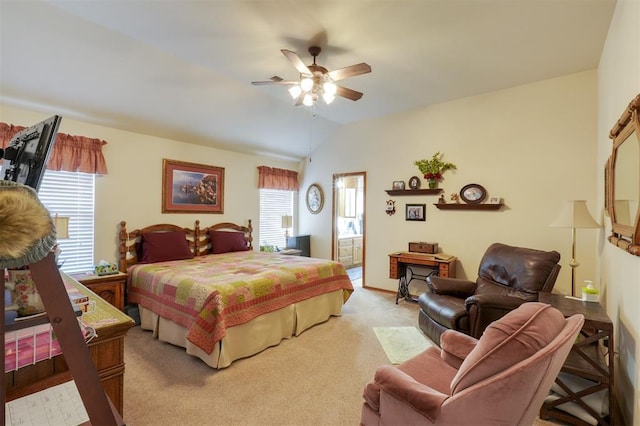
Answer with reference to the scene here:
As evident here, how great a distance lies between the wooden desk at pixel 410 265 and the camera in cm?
405

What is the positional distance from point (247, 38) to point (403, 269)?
3.66 meters

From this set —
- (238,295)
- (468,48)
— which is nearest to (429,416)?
(238,295)

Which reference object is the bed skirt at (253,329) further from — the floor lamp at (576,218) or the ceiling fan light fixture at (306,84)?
the floor lamp at (576,218)

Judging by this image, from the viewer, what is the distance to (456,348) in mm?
1824

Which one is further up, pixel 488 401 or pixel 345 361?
pixel 488 401

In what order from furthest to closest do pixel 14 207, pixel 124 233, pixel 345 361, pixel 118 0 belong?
pixel 124 233, pixel 345 361, pixel 118 0, pixel 14 207

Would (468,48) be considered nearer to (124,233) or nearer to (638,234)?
(638,234)

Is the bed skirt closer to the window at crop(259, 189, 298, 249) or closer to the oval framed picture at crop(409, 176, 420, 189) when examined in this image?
the oval framed picture at crop(409, 176, 420, 189)

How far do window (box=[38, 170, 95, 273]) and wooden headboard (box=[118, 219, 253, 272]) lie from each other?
13.2 inches

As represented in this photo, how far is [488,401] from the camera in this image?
3.64ft

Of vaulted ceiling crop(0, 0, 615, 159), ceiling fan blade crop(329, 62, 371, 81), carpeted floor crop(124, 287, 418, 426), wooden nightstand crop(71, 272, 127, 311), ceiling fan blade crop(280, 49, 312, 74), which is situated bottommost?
carpeted floor crop(124, 287, 418, 426)

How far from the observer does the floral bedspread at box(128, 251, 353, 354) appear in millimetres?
2561

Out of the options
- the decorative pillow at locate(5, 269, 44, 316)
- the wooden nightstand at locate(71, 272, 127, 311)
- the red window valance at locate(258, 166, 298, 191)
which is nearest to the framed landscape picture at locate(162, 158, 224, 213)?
the red window valance at locate(258, 166, 298, 191)

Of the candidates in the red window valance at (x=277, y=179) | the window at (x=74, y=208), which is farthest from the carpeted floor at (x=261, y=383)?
the red window valance at (x=277, y=179)
